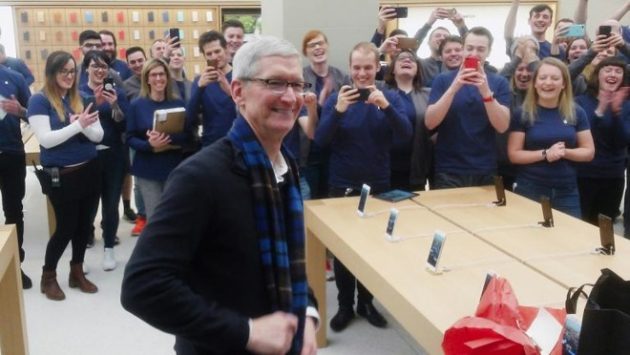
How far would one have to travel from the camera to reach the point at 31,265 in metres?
4.16

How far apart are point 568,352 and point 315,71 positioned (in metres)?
2.64

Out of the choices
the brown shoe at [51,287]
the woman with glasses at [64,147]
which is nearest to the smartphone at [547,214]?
the woman with glasses at [64,147]

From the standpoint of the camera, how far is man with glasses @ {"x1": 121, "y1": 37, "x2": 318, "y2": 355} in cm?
111

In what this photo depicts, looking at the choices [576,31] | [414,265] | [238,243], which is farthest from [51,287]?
[576,31]

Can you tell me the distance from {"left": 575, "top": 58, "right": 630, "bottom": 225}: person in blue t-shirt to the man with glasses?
2.85 meters

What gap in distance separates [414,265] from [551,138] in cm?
137

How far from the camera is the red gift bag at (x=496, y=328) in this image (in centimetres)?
144

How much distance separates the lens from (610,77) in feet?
11.5

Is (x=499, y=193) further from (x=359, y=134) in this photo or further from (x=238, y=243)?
(x=238, y=243)

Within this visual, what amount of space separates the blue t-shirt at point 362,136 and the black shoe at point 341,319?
0.66 metres

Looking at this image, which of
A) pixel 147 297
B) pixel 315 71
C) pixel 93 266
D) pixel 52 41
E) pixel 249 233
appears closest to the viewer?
pixel 147 297

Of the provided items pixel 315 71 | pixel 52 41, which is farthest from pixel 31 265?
pixel 52 41

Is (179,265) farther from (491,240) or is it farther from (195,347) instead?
(491,240)

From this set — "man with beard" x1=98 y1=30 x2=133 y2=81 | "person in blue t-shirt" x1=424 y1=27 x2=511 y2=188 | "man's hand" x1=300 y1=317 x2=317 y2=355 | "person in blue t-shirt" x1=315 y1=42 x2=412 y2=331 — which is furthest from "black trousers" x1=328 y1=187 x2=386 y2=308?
"man with beard" x1=98 y1=30 x2=133 y2=81
